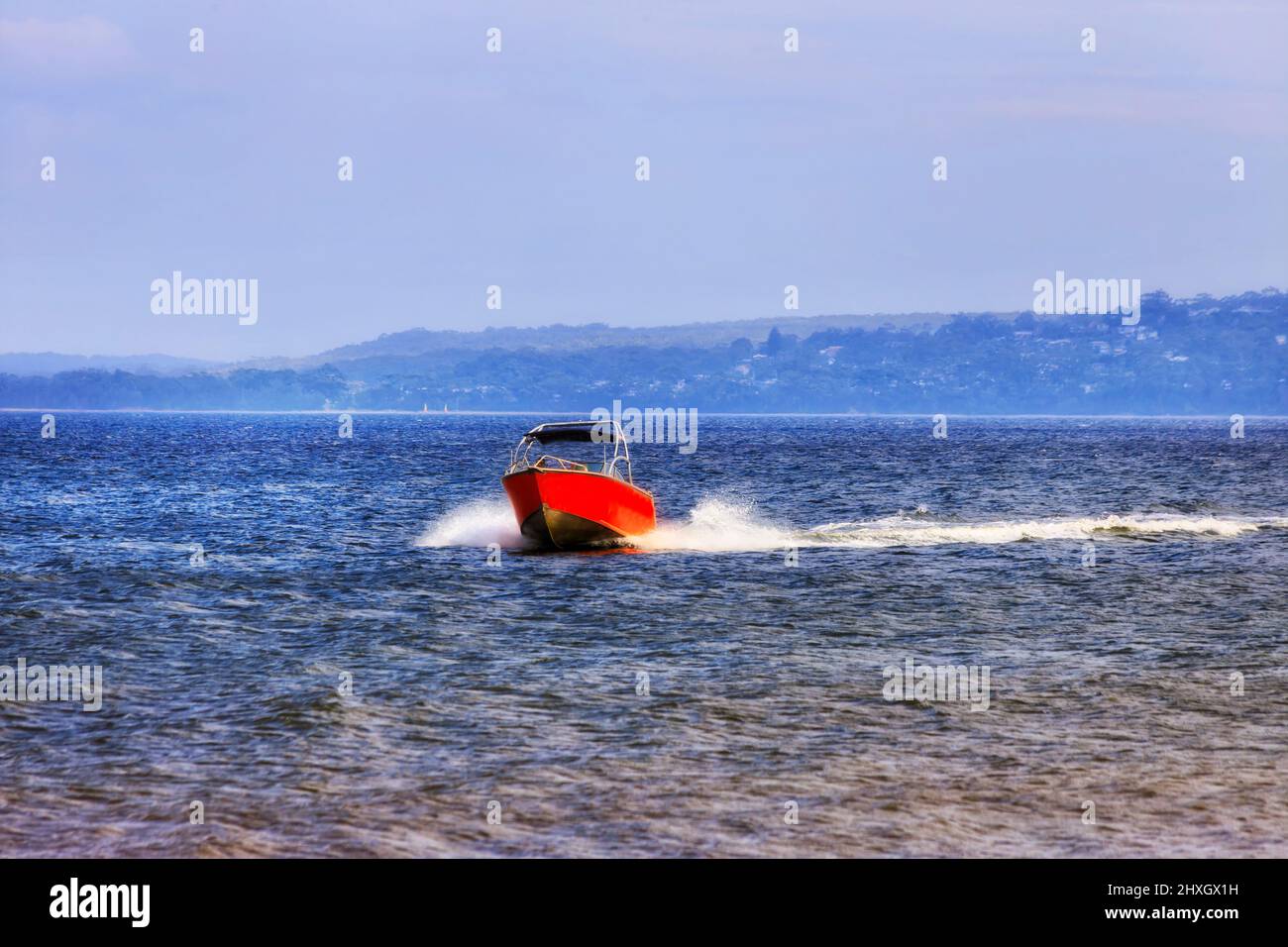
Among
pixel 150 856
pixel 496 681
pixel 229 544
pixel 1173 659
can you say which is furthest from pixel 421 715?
pixel 229 544

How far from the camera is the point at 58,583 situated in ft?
113

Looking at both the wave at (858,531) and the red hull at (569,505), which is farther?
the wave at (858,531)

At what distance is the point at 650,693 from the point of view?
20609mm

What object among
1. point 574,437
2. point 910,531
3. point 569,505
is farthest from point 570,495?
point 910,531

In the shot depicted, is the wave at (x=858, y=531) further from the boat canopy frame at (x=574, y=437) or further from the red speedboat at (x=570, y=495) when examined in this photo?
the boat canopy frame at (x=574, y=437)

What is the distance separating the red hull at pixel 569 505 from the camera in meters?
39.2

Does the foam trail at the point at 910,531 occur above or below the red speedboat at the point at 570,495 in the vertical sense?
below

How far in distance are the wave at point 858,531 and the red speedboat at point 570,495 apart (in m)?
1.74

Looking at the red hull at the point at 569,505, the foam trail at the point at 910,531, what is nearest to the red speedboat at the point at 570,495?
the red hull at the point at 569,505

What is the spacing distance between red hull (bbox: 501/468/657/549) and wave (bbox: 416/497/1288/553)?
148 centimetres

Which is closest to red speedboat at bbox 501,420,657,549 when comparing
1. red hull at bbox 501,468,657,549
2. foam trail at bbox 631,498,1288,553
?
red hull at bbox 501,468,657,549

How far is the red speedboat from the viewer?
128 ft
